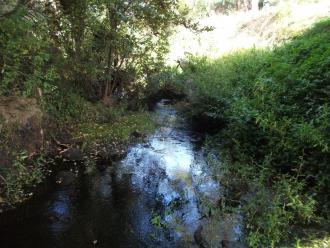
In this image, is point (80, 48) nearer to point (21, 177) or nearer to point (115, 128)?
point (115, 128)

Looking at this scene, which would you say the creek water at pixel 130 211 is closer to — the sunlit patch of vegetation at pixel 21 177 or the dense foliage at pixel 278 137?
the sunlit patch of vegetation at pixel 21 177

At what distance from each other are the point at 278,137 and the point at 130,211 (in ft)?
10.4

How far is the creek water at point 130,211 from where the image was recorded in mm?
4992

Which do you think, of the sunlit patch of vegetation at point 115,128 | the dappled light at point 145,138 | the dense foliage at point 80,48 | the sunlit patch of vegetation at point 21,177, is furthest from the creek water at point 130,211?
the dense foliage at point 80,48

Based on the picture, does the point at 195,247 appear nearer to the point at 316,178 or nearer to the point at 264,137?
the point at 316,178

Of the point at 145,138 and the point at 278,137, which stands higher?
the point at 278,137

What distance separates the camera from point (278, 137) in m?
6.64

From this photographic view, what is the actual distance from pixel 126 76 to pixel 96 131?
2.70 metres

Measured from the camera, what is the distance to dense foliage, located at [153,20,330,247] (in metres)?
5.14

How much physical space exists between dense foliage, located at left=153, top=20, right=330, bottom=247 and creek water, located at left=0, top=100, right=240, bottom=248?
0.54 metres

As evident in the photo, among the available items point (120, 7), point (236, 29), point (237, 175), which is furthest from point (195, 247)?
point (236, 29)

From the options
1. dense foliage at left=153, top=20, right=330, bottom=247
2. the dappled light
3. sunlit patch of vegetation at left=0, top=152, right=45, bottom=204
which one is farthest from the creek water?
dense foliage at left=153, top=20, right=330, bottom=247

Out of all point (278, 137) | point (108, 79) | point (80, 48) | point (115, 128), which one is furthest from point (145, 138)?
point (278, 137)

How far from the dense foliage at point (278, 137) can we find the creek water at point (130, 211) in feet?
1.78
